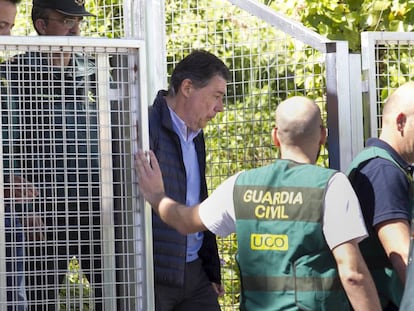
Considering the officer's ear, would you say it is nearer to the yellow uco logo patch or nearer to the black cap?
the black cap

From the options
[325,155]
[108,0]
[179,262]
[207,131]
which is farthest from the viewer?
[108,0]

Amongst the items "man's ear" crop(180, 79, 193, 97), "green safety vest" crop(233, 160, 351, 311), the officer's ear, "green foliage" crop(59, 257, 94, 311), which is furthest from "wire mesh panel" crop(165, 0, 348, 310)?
"green foliage" crop(59, 257, 94, 311)

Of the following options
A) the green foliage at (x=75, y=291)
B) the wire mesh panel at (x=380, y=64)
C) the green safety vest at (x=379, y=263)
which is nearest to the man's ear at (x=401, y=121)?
the green safety vest at (x=379, y=263)

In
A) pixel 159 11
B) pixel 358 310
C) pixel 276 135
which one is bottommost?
pixel 358 310

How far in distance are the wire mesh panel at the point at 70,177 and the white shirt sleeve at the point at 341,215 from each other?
0.85 m

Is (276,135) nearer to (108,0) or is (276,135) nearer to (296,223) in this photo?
(296,223)

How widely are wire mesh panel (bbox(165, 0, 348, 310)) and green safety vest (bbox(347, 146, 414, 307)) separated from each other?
0.71 meters

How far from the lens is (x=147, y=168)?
4.75 meters

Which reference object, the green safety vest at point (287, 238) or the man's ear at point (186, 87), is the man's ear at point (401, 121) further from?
the man's ear at point (186, 87)

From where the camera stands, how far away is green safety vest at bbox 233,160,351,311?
14.5ft

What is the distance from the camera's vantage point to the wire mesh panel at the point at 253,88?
556cm

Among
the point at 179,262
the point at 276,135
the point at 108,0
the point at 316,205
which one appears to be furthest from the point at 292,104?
the point at 108,0

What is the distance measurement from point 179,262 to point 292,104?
46.9 inches

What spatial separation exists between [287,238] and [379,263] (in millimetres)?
517
